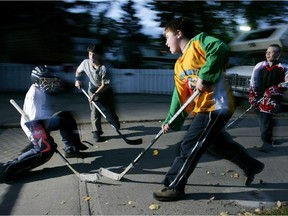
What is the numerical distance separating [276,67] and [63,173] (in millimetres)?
3414

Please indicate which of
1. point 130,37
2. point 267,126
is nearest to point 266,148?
point 267,126

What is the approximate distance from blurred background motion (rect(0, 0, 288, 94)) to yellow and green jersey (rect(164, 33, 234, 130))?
11.0 feet

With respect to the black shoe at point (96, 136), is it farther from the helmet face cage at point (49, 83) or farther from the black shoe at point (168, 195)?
the black shoe at point (168, 195)

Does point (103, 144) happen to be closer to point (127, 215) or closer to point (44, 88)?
point (44, 88)

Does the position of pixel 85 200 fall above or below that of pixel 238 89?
above

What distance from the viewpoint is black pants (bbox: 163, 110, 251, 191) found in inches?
128

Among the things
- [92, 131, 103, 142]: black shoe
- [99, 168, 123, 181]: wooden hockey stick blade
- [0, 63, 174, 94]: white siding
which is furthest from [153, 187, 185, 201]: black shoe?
[0, 63, 174, 94]: white siding

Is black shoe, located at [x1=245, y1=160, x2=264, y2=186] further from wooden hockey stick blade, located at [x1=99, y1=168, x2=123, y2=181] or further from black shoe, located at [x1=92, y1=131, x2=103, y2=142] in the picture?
black shoe, located at [x1=92, y1=131, x2=103, y2=142]

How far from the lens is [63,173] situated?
4.23 m

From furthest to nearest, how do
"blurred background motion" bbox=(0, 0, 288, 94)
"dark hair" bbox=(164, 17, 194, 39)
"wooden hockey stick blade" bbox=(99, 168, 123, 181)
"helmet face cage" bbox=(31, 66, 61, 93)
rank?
"blurred background motion" bbox=(0, 0, 288, 94) → "helmet face cage" bbox=(31, 66, 61, 93) → "wooden hockey stick blade" bbox=(99, 168, 123, 181) → "dark hair" bbox=(164, 17, 194, 39)

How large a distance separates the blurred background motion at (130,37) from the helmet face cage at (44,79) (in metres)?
1.76

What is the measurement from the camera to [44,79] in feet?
13.7

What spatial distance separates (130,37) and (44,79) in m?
8.13

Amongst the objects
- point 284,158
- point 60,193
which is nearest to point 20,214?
point 60,193
